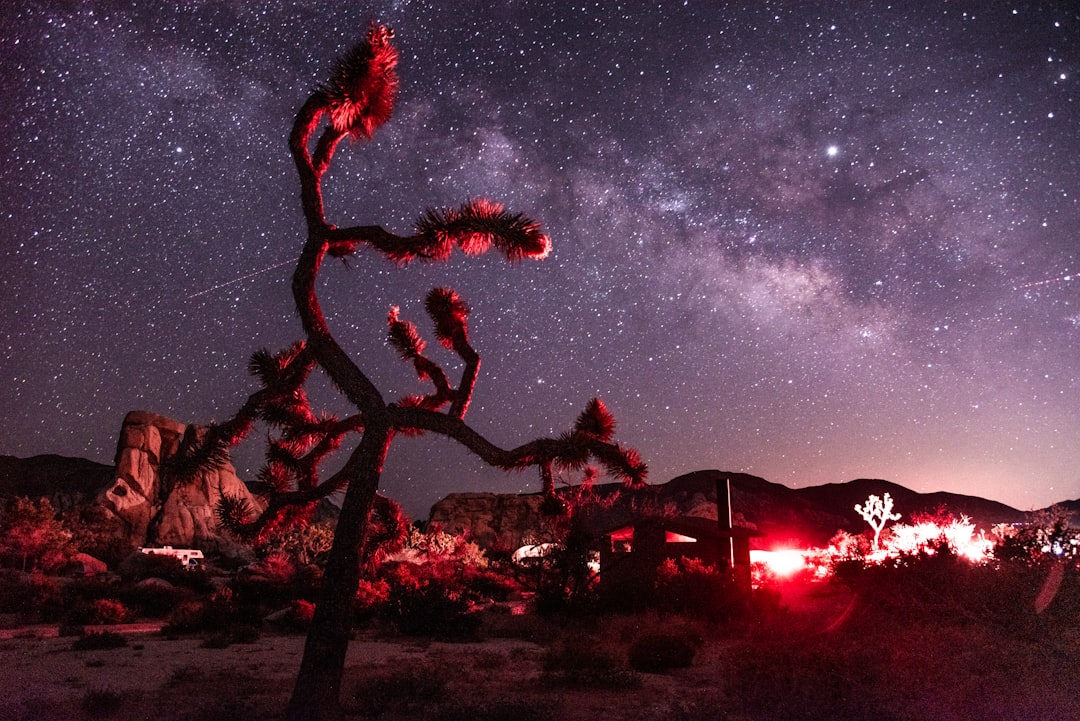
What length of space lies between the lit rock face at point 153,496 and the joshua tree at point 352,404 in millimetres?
37226

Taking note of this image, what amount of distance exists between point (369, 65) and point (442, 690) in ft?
24.5

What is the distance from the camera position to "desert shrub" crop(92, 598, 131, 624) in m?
17.2

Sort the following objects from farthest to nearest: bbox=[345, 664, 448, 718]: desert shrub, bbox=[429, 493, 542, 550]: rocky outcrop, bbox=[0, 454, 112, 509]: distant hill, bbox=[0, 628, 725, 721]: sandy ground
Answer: bbox=[0, 454, 112, 509]: distant hill, bbox=[429, 493, 542, 550]: rocky outcrop, bbox=[345, 664, 448, 718]: desert shrub, bbox=[0, 628, 725, 721]: sandy ground

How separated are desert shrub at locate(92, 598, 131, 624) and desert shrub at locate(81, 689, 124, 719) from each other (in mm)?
11828

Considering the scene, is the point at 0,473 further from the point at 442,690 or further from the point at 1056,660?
the point at 1056,660

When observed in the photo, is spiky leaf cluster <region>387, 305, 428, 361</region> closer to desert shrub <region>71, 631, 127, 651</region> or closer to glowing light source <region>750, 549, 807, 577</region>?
desert shrub <region>71, 631, 127, 651</region>

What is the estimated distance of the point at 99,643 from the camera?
12500mm

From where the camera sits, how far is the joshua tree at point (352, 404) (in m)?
7.08

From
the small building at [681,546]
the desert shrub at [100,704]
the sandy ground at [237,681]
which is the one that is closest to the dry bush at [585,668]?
the sandy ground at [237,681]

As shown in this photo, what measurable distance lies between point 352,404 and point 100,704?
4186 mm

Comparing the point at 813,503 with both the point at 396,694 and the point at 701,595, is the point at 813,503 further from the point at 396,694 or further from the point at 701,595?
the point at 396,694

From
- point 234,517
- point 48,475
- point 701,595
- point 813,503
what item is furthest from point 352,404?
point 813,503

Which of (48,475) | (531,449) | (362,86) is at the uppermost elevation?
(48,475)

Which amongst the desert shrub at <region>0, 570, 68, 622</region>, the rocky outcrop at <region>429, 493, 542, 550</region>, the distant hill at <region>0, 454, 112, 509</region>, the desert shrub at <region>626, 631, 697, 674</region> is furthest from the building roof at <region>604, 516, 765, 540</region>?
the distant hill at <region>0, 454, 112, 509</region>
